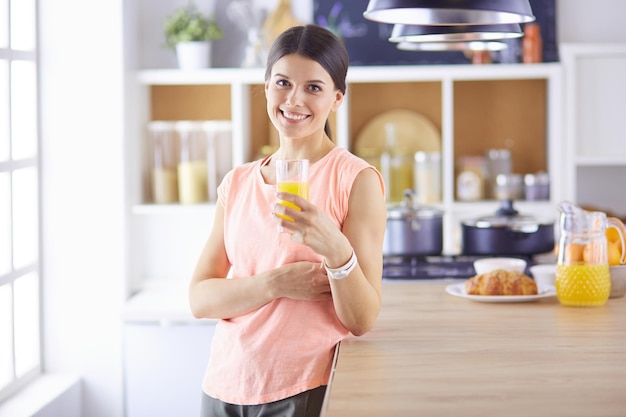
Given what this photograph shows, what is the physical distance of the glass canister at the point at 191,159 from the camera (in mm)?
4289

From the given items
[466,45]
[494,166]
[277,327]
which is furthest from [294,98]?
[494,166]

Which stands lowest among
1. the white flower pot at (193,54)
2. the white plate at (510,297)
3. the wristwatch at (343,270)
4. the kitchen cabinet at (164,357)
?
the kitchen cabinet at (164,357)

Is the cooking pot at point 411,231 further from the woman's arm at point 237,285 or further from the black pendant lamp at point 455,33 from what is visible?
the woman's arm at point 237,285

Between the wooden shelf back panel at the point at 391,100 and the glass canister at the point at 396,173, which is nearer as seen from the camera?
the glass canister at the point at 396,173

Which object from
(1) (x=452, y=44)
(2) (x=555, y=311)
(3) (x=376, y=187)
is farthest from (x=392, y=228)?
(3) (x=376, y=187)

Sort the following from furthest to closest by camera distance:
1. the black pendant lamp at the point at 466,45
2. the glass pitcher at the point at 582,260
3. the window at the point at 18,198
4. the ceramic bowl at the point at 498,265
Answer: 1. the window at the point at 18,198
2. the black pendant lamp at the point at 466,45
3. the ceramic bowl at the point at 498,265
4. the glass pitcher at the point at 582,260

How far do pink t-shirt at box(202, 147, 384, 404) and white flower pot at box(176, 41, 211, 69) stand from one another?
2347mm

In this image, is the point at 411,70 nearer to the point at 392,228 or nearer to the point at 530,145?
the point at 530,145

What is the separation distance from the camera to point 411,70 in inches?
165

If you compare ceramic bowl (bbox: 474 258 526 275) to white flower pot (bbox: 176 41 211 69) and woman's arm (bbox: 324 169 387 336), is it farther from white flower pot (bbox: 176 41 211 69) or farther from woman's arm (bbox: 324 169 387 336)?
white flower pot (bbox: 176 41 211 69)

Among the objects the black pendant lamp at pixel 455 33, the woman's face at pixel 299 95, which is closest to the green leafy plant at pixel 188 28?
the black pendant lamp at pixel 455 33

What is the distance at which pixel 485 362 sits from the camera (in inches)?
73.2

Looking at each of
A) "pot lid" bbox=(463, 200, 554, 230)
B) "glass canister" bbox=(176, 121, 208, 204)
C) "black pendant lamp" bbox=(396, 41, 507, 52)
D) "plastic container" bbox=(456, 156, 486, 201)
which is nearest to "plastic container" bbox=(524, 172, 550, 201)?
"plastic container" bbox=(456, 156, 486, 201)

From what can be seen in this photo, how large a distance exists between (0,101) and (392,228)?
1.50 meters
